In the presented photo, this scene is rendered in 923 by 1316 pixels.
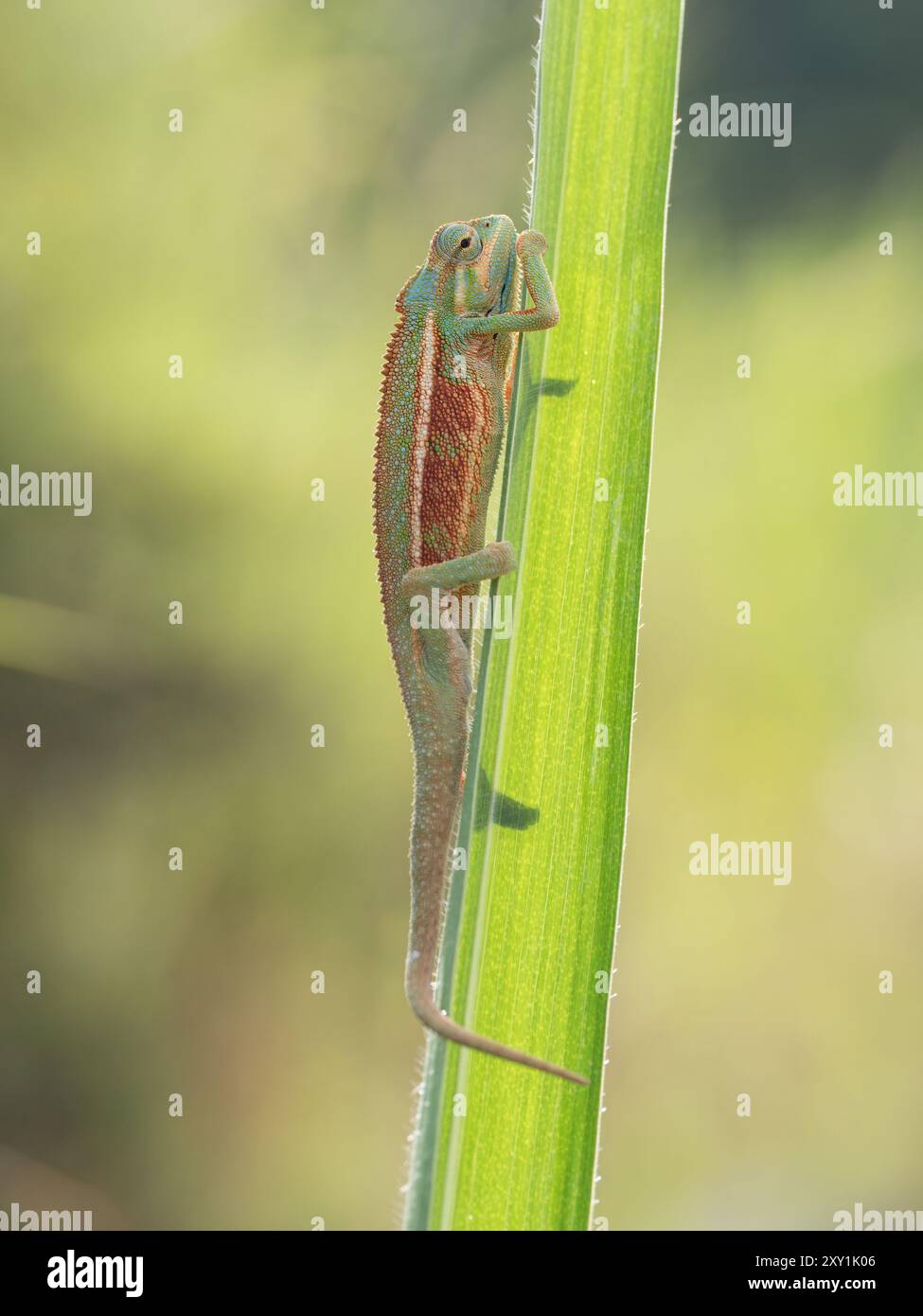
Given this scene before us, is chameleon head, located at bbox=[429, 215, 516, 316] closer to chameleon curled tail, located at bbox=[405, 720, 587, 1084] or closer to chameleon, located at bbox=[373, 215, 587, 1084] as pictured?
chameleon, located at bbox=[373, 215, 587, 1084]

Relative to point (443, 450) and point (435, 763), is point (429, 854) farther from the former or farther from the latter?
point (443, 450)

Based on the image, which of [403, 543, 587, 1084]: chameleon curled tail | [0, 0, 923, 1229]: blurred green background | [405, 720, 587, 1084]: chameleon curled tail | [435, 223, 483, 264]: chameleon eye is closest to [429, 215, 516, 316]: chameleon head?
[435, 223, 483, 264]: chameleon eye

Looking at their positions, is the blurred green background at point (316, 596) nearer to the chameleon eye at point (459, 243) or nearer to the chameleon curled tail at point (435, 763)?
the chameleon eye at point (459, 243)

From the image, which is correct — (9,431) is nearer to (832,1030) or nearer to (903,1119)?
(832,1030)

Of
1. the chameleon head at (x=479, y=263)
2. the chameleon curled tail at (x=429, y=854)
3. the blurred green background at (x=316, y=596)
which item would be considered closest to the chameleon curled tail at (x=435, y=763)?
the chameleon curled tail at (x=429, y=854)

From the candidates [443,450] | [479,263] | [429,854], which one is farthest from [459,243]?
[429,854]

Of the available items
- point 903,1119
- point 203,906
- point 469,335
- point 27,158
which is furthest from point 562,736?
point 27,158

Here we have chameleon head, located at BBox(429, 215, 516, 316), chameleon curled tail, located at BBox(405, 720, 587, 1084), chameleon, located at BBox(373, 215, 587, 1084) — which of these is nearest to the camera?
chameleon curled tail, located at BBox(405, 720, 587, 1084)
